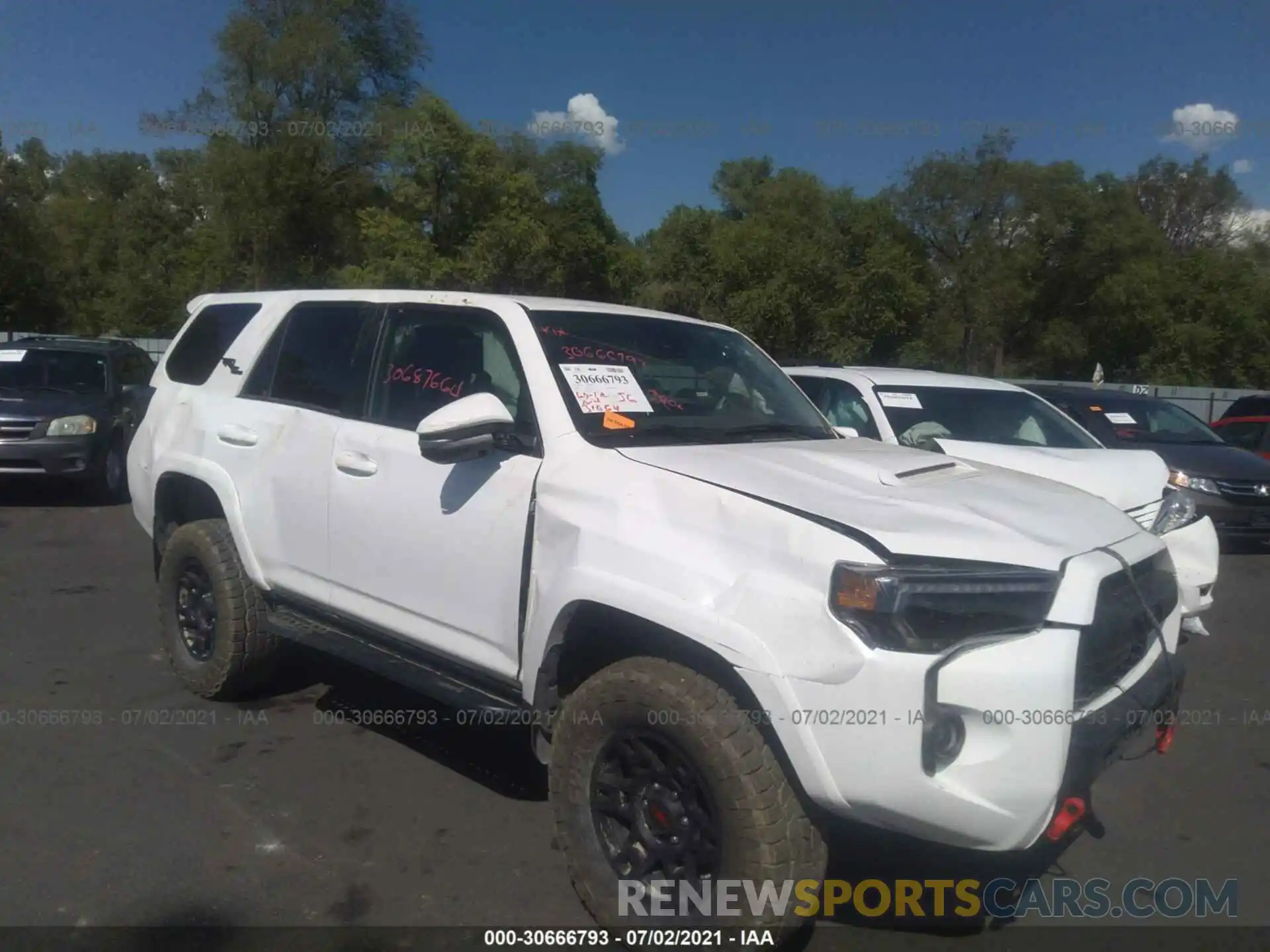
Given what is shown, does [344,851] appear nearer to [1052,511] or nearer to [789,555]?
[789,555]

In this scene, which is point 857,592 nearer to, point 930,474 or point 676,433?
point 930,474

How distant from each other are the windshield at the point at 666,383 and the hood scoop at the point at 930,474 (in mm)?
587

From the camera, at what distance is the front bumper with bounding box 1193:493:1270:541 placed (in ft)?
31.8

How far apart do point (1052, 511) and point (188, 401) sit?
4.00 meters

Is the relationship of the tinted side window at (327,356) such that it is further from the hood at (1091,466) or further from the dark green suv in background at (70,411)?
the dark green suv in background at (70,411)

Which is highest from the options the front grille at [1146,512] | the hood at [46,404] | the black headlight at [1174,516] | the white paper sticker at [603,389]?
the white paper sticker at [603,389]

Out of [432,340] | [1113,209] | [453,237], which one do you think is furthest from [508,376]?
[1113,209]

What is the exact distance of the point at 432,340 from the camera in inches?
168

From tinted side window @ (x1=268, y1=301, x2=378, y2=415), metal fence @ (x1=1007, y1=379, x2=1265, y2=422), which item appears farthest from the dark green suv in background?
metal fence @ (x1=1007, y1=379, x2=1265, y2=422)

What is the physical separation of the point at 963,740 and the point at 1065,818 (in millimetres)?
375

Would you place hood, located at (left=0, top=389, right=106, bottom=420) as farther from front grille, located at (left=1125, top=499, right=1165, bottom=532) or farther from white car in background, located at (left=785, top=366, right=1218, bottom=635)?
front grille, located at (left=1125, top=499, right=1165, bottom=532)

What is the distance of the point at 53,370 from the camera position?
11570 mm

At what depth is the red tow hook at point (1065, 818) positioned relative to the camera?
276 centimetres

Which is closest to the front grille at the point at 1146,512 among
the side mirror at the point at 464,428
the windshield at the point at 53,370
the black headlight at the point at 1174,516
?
the black headlight at the point at 1174,516
